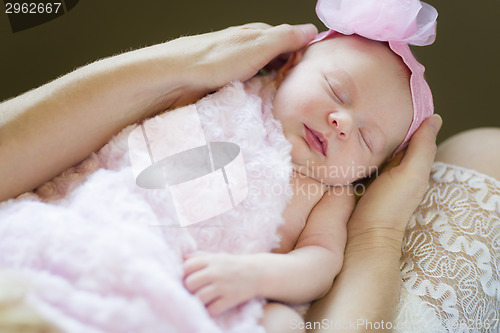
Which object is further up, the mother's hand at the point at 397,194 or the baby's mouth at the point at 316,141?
the baby's mouth at the point at 316,141

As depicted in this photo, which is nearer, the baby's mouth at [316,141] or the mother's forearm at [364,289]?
the mother's forearm at [364,289]

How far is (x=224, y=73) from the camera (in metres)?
1.14

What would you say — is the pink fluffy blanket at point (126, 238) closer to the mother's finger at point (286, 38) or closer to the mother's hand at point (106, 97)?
the mother's hand at point (106, 97)

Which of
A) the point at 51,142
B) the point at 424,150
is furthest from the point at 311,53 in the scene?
the point at 51,142

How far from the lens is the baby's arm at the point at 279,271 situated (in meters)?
0.82

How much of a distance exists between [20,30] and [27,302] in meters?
1.04

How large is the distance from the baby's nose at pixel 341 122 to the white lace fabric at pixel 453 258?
29 centimetres

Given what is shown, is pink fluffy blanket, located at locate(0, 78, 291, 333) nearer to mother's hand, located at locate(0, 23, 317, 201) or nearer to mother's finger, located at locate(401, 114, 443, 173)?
mother's hand, located at locate(0, 23, 317, 201)

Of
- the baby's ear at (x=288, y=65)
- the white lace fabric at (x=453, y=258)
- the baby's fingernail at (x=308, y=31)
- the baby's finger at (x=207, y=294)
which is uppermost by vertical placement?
the baby's fingernail at (x=308, y=31)

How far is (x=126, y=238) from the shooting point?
30.7 inches

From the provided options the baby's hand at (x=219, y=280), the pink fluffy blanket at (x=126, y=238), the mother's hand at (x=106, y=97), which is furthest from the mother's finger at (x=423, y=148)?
the baby's hand at (x=219, y=280)

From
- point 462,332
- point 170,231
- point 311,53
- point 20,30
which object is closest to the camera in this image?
point 170,231

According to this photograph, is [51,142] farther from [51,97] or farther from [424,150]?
[424,150]

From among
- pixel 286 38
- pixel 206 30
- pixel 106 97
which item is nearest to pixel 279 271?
pixel 106 97
